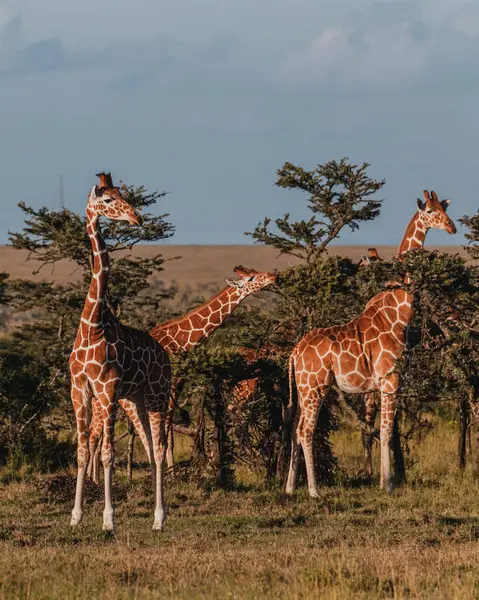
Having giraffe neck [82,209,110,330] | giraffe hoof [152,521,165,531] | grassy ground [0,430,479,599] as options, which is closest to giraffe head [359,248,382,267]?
grassy ground [0,430,479,599]

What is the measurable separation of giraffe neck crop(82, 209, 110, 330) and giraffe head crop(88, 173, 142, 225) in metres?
0.12

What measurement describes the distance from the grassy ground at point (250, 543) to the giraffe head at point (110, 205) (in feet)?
13.9

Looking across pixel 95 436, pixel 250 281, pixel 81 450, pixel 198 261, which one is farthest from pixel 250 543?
pixel 198 261

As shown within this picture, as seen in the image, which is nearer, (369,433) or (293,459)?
(293,459)

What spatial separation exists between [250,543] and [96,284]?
432cm

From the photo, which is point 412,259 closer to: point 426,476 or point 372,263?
point 372,263

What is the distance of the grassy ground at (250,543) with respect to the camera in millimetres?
10914

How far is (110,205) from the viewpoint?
1591cm

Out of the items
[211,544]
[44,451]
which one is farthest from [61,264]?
[211,544]

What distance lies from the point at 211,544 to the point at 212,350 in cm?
612

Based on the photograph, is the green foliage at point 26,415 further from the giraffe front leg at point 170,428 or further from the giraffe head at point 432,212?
the giraffe head at point 432,212

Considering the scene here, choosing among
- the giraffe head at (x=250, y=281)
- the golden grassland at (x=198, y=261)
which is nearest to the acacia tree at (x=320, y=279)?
the giraffe head at (x=250, y=281)

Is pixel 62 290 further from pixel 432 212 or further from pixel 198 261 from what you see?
pixel 198 261

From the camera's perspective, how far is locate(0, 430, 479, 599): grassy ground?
10.9m
